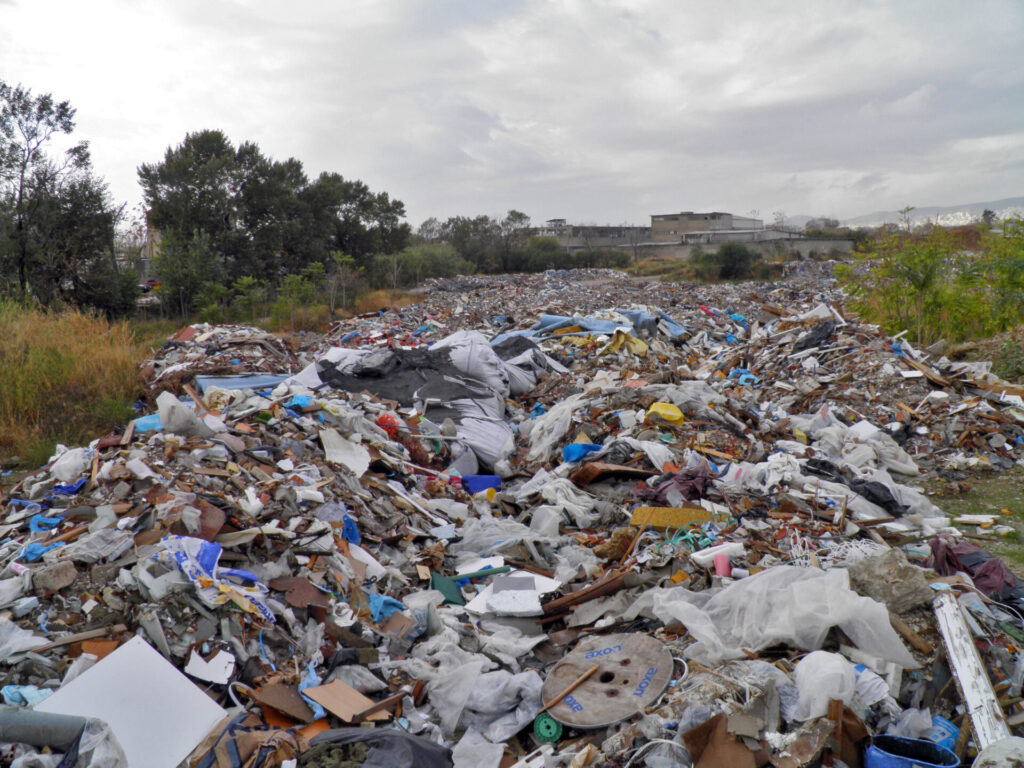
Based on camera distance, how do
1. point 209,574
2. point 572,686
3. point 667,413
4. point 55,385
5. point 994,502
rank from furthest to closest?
point 55,385, point 667,413, point 994,502, point 209,574, point 572,686

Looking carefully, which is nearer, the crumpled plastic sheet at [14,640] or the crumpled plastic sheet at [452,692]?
the crumpled plastic sheet at [14,640]

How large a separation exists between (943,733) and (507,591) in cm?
223

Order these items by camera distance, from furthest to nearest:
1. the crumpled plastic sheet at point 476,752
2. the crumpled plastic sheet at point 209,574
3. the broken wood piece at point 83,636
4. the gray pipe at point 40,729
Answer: the crumpled plastic sheet at point 209,574
the broken wood piece at point 83,636
the crumpled plastic sheet at point 476,752
the gray pipe at point 40,729

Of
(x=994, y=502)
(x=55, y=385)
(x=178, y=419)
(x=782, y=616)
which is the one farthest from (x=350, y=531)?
(x=994, y=502)

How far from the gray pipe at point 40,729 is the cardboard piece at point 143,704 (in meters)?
0.08

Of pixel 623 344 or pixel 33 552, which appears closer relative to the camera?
pixel 33 552

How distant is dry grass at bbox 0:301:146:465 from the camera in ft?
21.6

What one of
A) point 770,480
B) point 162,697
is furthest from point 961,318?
point 162,697

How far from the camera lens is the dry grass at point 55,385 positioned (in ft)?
21.6

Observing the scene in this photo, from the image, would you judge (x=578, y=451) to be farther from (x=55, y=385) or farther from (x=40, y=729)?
(x=55, y=385)

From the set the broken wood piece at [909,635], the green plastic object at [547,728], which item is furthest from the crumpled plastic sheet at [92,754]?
the broken wood piece at [909,635]

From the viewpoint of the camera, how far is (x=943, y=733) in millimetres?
2369

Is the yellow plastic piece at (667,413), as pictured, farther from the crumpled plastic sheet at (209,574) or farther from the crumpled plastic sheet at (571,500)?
the crumpled plastic sheet at (209,574)

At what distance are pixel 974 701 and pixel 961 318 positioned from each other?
33.6 feet
